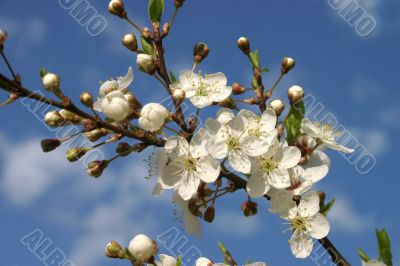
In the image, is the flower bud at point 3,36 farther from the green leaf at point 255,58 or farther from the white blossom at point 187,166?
the green leaf at point 255,58

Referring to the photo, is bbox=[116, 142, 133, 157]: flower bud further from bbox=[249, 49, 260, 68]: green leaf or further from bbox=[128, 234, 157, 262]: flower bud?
bbox=[249, 49, 260, 68]: green leaf

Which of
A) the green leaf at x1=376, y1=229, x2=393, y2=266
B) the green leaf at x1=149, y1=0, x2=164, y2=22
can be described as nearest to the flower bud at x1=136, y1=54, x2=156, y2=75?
the green leaf at x1=149, y1=0, x2=164, y2=22

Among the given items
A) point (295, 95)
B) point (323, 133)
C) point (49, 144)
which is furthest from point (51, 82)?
point (323, 133)

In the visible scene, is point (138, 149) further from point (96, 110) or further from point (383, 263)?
point (383, 263)

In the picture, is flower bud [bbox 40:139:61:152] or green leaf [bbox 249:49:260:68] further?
green leaf [bbox 249:49:260:68]

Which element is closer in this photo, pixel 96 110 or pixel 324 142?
pixel 96 110

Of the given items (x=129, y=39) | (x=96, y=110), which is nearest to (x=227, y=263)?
(x=96, y=110)
